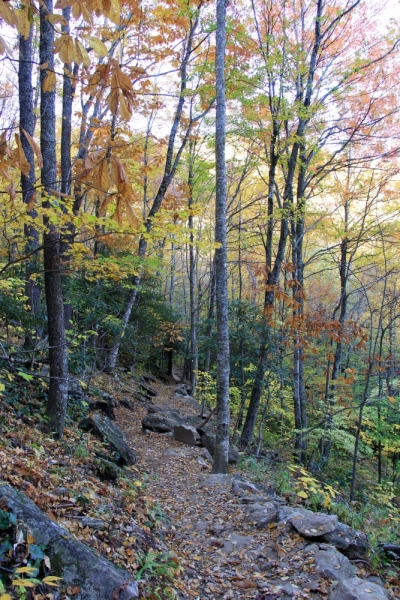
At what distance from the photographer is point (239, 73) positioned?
8664mm

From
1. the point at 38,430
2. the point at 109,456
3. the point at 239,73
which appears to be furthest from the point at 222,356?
the point at 239,73

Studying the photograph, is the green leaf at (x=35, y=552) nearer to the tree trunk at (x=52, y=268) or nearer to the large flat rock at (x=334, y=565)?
the tree trunk at (x=52, y=268)

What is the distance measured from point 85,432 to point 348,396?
313 inches

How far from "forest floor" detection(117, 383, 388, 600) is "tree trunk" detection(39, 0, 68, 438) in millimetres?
2031

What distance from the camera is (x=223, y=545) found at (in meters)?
4.27

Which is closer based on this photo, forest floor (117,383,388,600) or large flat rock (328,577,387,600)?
large flat rock (328,577,387,600)

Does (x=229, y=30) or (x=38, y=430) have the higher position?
(x=229, y=30)

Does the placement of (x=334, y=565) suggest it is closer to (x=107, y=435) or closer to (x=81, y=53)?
(x=107, y=435)

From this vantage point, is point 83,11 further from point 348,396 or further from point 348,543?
point 348,396

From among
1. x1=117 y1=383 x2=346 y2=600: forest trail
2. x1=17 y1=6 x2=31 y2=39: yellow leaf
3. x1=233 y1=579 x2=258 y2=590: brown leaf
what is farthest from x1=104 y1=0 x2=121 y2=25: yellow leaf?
x1=233 y1=579 x2=258 y2=590: brown leaf

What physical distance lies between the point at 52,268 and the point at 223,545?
391 cm

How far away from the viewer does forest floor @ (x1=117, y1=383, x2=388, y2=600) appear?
3350mm

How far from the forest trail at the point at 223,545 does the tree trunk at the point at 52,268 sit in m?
2.01

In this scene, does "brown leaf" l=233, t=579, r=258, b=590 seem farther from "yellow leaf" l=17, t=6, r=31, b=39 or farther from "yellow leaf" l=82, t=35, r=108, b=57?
"yellow leaf" l=17, t=6, r=31, b=39
